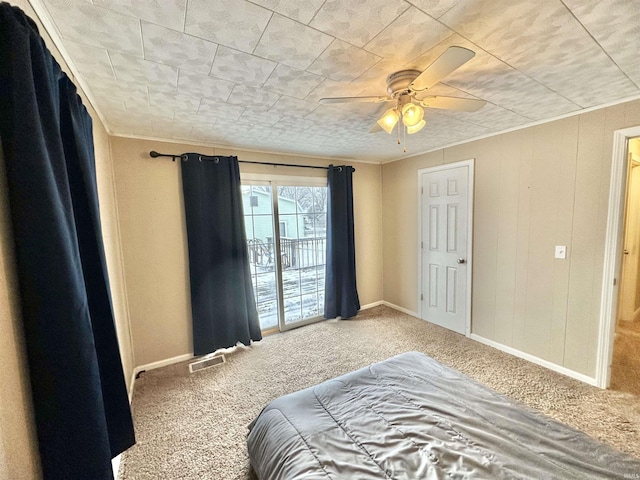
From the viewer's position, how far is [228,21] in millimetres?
1107

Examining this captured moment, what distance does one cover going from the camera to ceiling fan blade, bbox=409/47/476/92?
1083 millimetres

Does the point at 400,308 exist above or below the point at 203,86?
below

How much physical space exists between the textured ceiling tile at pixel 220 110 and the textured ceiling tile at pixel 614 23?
6.05ft

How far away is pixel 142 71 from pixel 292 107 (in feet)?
3.03

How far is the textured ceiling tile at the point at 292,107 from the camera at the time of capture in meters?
1.87

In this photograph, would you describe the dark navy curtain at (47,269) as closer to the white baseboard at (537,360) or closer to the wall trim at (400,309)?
the white baseboard at (537,360)

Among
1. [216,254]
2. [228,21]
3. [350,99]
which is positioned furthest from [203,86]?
[216,254]

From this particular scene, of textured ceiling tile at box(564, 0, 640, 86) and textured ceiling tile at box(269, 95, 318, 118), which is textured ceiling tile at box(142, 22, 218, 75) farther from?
textured ceiling tile at box(564, 0, 640, 86)

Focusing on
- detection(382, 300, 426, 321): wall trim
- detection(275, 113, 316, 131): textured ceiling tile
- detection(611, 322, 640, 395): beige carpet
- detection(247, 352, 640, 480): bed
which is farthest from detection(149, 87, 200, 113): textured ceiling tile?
detection(611, 322, 640, 395): beige carpet

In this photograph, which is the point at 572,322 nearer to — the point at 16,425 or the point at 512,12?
the point at 512,12

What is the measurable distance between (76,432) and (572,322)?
340 cm

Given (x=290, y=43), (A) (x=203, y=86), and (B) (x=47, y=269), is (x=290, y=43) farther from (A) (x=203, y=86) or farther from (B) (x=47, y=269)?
(B) (x=47, y=269)

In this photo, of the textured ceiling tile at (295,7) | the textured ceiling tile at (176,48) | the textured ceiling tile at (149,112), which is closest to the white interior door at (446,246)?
the textured ceiling tile at (295,7)

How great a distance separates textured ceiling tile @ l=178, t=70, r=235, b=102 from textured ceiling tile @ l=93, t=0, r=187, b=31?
0.41 m
